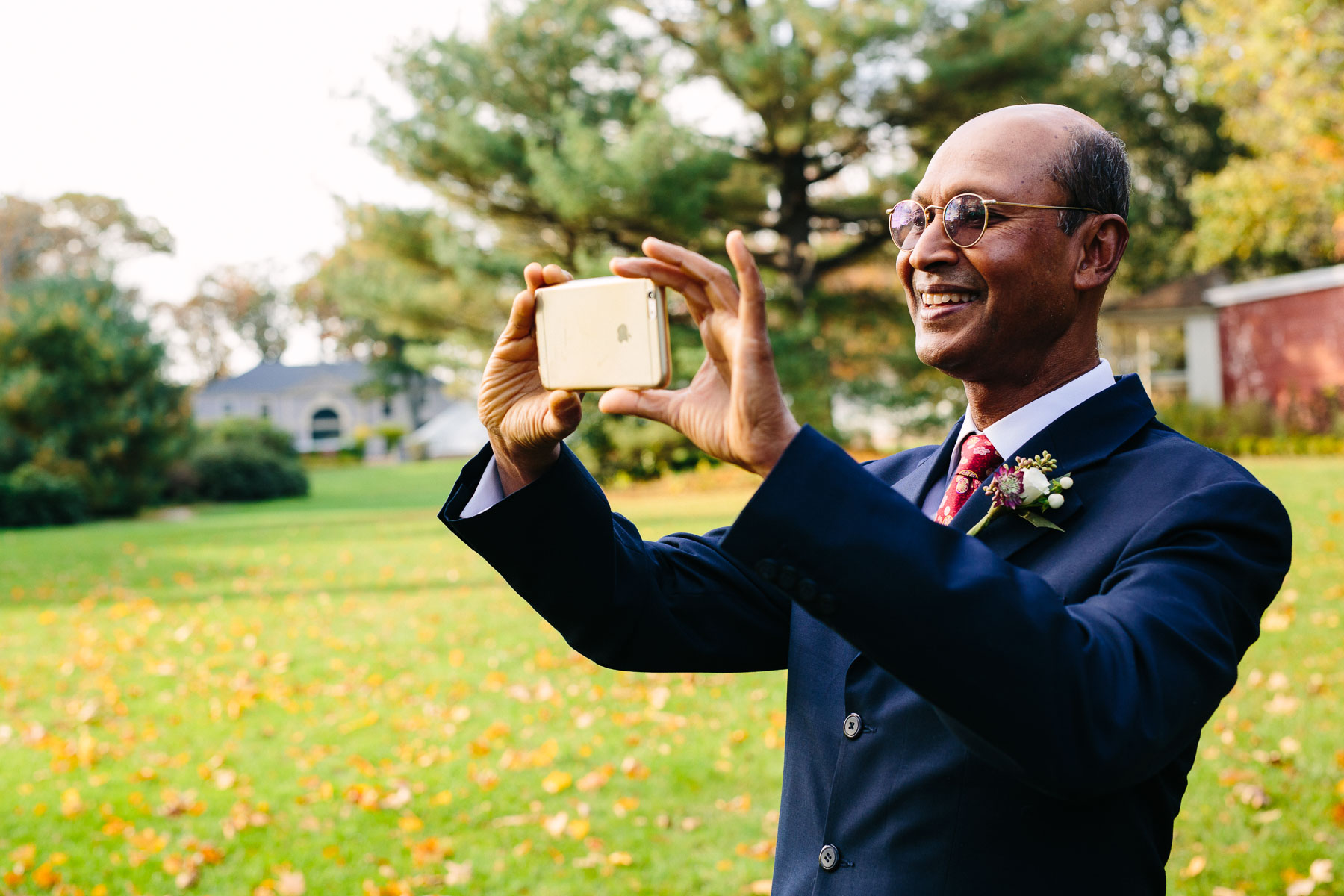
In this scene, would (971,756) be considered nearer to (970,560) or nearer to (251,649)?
(970,560)

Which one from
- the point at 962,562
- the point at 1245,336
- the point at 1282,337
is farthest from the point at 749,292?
the point at 1245,336

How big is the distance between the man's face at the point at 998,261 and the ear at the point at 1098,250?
2 cm

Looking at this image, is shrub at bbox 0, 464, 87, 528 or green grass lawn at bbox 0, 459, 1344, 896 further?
shrub at bbox 0, 464, 87, 528

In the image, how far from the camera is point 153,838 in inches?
206

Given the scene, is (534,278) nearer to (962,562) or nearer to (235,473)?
(962,562)

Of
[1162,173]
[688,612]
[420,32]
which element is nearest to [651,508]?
[420,32]

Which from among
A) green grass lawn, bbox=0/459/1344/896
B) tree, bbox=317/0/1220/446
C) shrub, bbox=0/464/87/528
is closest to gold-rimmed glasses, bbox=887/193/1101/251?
green grass lawn, bbox=0/459/1344/896

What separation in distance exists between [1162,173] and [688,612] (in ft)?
121

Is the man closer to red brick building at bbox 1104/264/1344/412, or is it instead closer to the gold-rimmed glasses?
the gold-rimmed glasses

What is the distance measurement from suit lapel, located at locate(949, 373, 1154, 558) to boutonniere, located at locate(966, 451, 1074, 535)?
0.02 metres

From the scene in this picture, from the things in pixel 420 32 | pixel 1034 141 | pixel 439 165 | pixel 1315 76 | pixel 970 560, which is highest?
pixel 420 32

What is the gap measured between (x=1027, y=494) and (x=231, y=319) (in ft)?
292

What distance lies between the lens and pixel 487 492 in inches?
71.3

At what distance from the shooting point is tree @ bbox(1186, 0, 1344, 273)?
1125 centimetres
